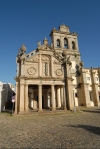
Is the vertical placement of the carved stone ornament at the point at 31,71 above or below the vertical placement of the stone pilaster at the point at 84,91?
above

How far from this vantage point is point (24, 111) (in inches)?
740

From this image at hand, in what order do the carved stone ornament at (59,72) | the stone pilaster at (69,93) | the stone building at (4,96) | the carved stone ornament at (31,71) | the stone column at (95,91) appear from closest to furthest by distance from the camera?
the stone pilaster at (69,93), the carved stone ornament at (31,71), the carved stone ornament at (59,72), the stone building at (4,96), the stone column at (95,91)

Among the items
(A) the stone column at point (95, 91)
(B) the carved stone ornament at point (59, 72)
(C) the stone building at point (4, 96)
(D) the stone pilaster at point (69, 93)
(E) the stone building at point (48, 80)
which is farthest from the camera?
(A) the stone column at point (95, 91)

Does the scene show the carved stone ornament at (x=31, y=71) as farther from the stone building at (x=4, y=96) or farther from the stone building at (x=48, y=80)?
the stone building at (x=4, y=96)

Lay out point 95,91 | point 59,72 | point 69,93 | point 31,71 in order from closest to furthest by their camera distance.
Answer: point 31,71 < point 69,93 < point 59,72 < point 95,91

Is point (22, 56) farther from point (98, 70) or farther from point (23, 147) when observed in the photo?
point (98, 70)

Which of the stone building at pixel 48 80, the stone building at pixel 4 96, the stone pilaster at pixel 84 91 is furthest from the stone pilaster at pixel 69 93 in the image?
the stone building at pixel 4 96

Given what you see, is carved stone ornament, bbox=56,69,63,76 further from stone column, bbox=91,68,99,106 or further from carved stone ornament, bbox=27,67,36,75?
stone column, bbox=91,68,99,106

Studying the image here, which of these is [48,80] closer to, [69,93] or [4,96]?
[69,93]

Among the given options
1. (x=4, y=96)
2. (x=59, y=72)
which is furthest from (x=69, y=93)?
(x=4, y=96)

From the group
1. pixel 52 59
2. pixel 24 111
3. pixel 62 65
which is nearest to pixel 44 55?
pixel 52 59

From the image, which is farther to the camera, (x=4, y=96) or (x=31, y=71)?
(x=4, y=96)

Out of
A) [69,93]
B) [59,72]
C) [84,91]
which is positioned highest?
[59,72]

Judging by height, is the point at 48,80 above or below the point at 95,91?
above
